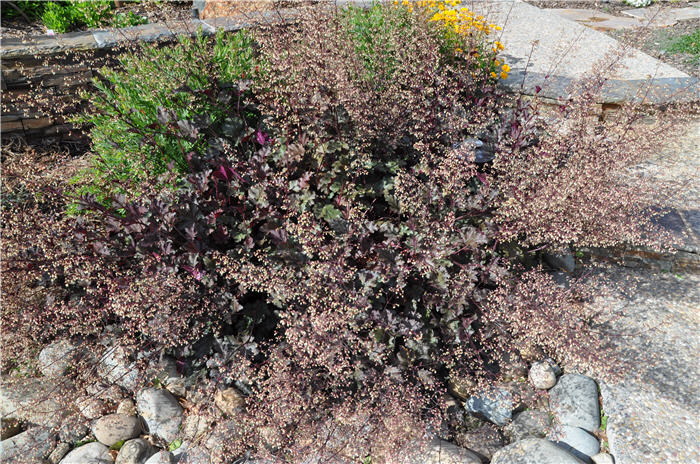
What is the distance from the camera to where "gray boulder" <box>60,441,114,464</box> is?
106 inches

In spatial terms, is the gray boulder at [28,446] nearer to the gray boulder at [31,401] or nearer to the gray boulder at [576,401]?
the gray boulder at [31,401]

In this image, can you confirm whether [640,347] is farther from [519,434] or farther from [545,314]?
[519,434]

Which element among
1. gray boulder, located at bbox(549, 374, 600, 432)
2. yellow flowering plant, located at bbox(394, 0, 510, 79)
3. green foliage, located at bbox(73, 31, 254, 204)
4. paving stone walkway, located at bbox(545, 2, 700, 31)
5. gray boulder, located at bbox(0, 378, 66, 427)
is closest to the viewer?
gray boulder, located at bbox(549, 374, 600, 432)

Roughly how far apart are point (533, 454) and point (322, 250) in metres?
1.34

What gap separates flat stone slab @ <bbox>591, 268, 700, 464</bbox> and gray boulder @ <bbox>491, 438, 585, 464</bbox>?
0.83 feet

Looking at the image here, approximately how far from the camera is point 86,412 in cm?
293

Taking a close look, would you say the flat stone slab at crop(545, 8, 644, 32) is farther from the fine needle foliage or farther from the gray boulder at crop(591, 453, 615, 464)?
the gray boulder at crop(591, 453, 615, 464)

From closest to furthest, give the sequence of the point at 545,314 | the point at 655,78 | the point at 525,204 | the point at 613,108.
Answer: the point at 545,314 → the point at 525,204 → the point at 613,108 → the point at 655,78

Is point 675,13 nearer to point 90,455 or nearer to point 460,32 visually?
point 460,32

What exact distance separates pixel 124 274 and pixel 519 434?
7.47 ft

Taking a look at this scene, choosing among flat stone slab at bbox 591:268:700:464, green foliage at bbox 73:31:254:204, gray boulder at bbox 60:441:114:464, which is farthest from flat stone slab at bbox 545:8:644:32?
gray boulder at bbox 60:441:114:464

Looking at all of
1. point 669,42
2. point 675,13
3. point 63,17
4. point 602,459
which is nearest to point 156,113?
point 602,459

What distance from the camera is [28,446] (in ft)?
9.12

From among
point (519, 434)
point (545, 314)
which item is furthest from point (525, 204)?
point (519, 434)
